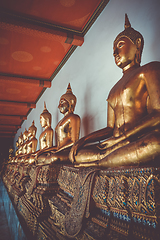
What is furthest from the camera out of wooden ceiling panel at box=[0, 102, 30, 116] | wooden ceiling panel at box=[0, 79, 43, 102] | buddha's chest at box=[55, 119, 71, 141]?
wooden ceiling panel at box=[0, 102, 30, 116]

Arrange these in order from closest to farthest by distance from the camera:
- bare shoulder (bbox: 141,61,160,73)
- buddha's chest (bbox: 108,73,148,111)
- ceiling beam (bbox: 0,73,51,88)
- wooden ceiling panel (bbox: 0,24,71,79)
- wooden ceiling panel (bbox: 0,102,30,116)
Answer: bare shoulder (bbox: 141,61,160,73) → buddha's chest (bbox: 108,73,148,111) → wooden ceiling panel (bbox: 0,24,71,79) → ceiling beam (bbox: 0,73,51,88) → wooden ceiling panel (bbox: 0,102,30,116)

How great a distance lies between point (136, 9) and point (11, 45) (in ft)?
7.44

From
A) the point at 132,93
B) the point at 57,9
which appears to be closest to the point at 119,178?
the point at 132,93

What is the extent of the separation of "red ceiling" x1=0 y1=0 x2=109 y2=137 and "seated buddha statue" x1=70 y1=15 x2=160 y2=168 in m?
1.28

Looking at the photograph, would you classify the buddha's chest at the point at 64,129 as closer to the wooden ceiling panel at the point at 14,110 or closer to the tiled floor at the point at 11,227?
the tiled floor at the point at 11,227

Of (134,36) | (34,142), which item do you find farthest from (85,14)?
(34,142)

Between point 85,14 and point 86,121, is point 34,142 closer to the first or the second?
point 86,121

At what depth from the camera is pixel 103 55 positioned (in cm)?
234

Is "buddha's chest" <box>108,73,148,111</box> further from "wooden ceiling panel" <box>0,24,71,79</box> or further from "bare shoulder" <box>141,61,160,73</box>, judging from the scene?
"wooden ceiling panel" <box>0,24,71,79</box>

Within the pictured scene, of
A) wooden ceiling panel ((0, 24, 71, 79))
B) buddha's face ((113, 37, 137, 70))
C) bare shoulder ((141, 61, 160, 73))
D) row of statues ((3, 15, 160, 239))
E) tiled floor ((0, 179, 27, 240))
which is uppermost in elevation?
wooden ceiling panel ((0, 24, 71, 79))

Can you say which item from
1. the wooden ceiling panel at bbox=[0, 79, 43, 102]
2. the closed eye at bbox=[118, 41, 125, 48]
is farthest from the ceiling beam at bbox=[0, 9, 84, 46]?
the wooden ceiling panel at bbox=[0, 79, 43, 102]

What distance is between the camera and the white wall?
1.63 m

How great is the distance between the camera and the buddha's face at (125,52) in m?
1.50

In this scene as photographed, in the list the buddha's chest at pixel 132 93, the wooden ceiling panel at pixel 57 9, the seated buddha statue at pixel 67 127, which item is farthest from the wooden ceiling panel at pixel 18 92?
the buddha's chest at pixel 132 93
